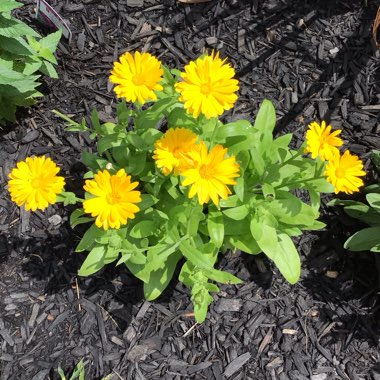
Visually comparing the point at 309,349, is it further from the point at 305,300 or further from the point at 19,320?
the point at 19,320

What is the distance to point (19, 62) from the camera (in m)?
3.08

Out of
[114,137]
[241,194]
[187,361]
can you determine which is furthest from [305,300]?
[114,137]

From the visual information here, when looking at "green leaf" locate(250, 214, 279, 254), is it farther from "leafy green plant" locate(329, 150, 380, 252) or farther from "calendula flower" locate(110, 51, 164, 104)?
"calendula flower" locate(110, 51, 164, 104)

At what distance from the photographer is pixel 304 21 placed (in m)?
3.48

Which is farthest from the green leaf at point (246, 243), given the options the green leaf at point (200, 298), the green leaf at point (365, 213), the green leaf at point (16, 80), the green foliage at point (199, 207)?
the green leaf at point (16, 80)

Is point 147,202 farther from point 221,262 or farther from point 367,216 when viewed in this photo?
point 367,216

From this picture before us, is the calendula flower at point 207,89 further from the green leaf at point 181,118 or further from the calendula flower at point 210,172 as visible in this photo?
the green leaf at point 181,118

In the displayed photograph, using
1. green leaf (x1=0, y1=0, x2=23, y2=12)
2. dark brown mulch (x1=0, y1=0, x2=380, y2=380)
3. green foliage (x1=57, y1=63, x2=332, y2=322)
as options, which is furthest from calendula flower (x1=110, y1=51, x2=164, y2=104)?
dark brown mulch (x1=0, y1=0, x2=380, y2=380)

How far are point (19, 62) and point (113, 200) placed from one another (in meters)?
1.39

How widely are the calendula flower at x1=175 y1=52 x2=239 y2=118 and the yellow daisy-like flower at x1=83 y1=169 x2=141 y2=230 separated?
0.40m

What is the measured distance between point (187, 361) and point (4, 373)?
3.27 feet

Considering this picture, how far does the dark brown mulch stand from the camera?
9.64 ft

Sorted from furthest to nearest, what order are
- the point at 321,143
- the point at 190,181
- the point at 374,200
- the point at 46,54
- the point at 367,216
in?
the point at 46,54
the point at 367,216
the point at 374,200
the point at 321,143
the point at 190,181

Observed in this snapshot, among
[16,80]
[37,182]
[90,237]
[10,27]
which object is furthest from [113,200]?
[10,27]
